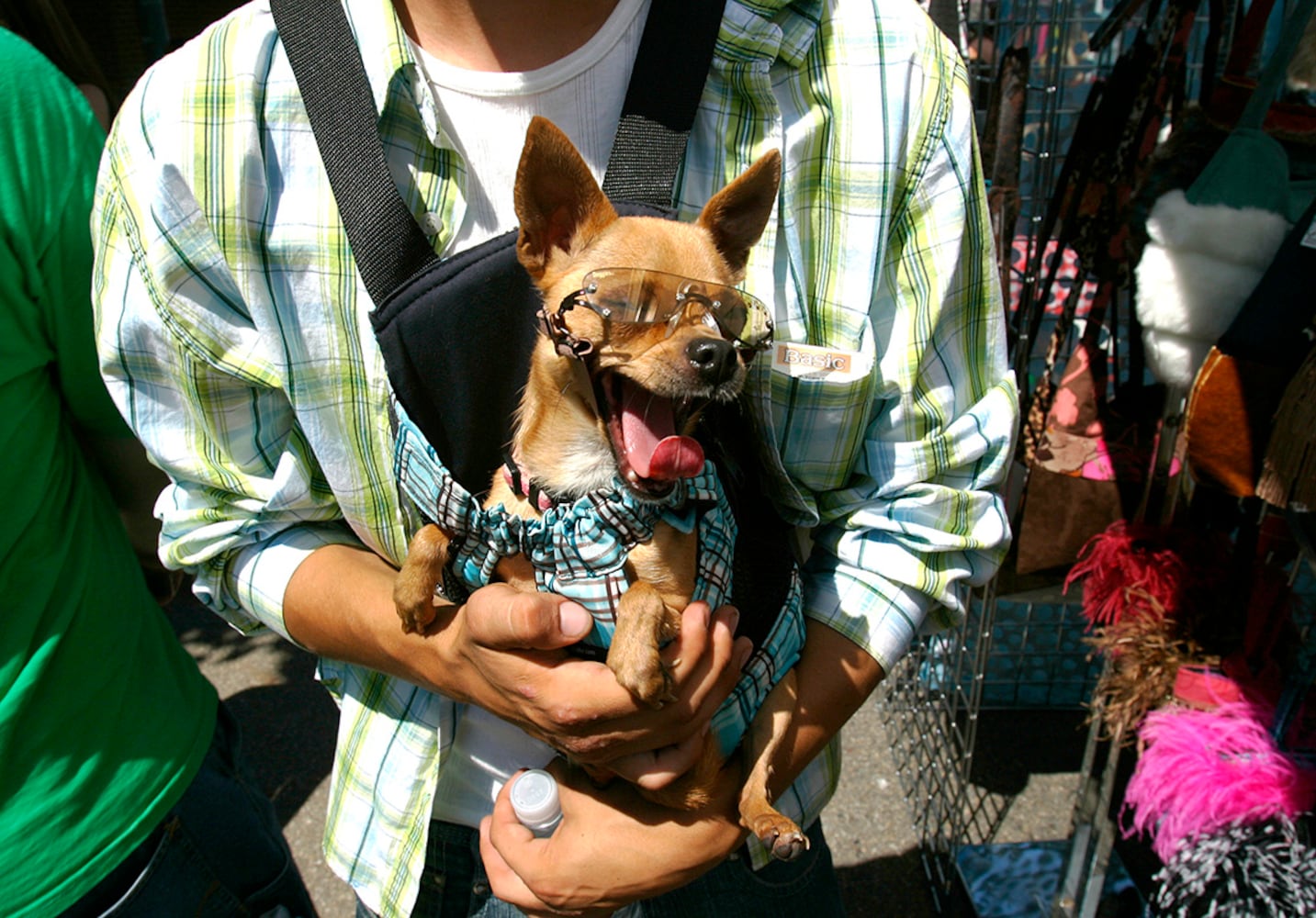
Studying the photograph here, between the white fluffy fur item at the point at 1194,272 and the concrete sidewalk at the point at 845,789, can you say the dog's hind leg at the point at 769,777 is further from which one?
the concrete sidewalk at the point at 845,789

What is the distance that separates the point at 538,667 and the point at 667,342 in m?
0.49

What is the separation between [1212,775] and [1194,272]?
1121mm

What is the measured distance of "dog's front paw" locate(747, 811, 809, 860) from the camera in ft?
4.47

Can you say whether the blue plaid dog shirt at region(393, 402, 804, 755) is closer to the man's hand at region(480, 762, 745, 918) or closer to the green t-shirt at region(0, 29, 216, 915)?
the man's hand at region(480, 762, 745, 918)

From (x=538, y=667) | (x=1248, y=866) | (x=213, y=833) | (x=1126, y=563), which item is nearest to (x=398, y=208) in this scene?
(x=538, y=667)

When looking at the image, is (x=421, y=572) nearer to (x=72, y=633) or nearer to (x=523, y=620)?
(x=523, y=620)

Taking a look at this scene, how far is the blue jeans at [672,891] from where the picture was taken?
1.53 m

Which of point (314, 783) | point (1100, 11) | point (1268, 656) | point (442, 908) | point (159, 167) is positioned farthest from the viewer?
point (314, 783)

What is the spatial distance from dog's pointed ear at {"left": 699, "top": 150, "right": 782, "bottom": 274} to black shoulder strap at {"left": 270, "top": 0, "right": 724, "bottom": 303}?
0.30ft

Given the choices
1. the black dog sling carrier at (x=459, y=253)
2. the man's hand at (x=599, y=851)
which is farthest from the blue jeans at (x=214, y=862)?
the black dog sling carrier at (x=459, y=253)

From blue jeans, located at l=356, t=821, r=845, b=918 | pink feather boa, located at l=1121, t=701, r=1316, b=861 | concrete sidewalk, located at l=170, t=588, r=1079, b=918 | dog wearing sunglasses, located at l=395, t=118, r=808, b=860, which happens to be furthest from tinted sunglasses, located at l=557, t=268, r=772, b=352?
concrete sidewalk, located at l=170, t=588, r=1079, b=918

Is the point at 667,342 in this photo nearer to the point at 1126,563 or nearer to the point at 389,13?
the point at 389,13

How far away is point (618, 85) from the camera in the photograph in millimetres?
1382

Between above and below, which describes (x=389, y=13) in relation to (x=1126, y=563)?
above
